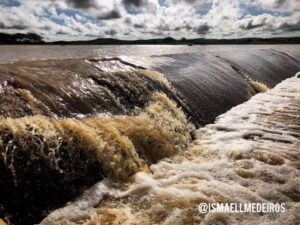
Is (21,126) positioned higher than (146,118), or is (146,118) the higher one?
(21,126)

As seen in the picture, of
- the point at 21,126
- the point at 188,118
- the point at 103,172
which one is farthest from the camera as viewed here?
the point at 188,118

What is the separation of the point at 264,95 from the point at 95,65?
304 inches

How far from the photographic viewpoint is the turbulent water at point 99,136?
464 cm

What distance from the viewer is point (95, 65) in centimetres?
887

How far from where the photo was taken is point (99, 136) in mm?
5684

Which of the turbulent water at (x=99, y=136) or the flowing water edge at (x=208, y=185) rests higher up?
the turbulent water at (x=99, y=136)

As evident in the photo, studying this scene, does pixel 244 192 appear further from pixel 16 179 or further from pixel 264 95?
pixel 264 95

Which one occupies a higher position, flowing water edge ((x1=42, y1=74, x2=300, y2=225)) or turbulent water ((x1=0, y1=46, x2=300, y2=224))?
turbulent water ((x1=0, y1=46, x2=300, y2=224))

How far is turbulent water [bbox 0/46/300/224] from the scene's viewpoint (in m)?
4.64

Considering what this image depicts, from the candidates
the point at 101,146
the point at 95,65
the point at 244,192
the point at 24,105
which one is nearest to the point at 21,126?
the point at 24,105

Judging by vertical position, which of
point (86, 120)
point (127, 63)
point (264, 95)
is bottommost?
point (264, 95)

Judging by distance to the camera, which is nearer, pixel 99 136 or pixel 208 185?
pixel 208 185

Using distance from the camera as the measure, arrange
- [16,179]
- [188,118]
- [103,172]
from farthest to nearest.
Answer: [188,118]
[103,172]
[16,179]

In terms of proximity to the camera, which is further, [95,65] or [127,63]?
[127,63]
